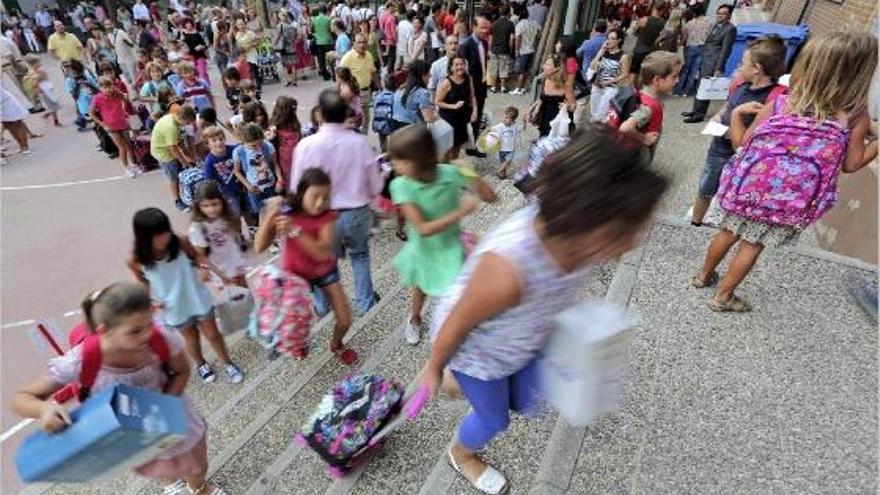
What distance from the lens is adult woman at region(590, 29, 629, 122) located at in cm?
645

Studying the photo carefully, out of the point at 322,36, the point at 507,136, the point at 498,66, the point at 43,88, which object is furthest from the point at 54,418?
the point at 322,36

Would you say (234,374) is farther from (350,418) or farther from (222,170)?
(222,170)

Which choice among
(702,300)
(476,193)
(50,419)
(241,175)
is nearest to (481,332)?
(476,193)

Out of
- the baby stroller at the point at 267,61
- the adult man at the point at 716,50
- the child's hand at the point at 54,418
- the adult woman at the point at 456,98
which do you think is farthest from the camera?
the baby stroller at the point at 267,61

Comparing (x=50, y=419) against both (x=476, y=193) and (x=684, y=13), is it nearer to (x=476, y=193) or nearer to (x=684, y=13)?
(x=476, y=193)

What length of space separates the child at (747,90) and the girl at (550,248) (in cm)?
252

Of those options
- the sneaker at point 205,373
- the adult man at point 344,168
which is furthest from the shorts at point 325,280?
the sneaker at point 205,373

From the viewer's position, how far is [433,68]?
752 centimetres

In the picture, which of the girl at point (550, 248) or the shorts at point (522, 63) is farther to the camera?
the shorts at point (522, 63)

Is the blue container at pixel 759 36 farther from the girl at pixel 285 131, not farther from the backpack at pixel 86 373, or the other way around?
the backpack at pixel 86 373

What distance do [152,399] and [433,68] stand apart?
662cm

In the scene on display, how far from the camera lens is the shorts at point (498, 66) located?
36.0 feet

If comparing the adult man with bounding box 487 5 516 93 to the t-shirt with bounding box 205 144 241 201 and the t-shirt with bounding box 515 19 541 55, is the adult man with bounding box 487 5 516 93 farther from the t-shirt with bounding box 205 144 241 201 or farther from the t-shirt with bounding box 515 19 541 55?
the t-shirt with bounding box 205 144 241 201

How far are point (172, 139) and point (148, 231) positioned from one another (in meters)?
3.87
